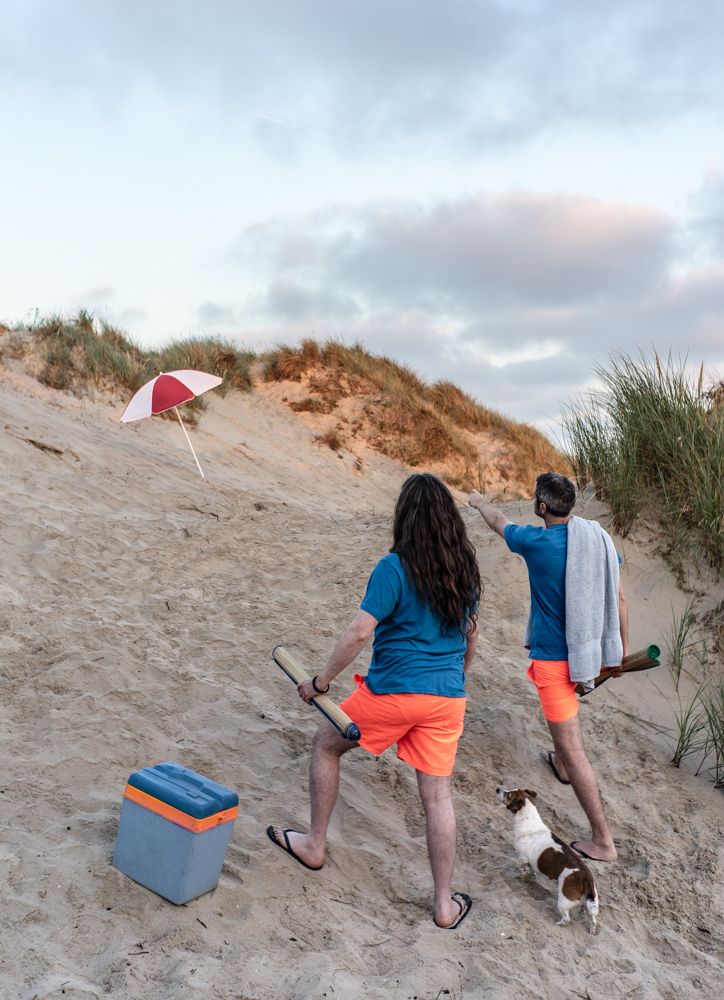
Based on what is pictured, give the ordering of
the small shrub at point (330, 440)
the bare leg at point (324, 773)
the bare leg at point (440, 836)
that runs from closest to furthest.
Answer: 1. the bare leg at point (440, 836)
2. the bare leg at point (324, 773)
3. the small shrub at point (330, 440)

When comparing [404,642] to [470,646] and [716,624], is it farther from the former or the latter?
[716,624]

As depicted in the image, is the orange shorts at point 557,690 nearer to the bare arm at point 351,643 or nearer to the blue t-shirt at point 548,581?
the blue t-shirt at point 548,581

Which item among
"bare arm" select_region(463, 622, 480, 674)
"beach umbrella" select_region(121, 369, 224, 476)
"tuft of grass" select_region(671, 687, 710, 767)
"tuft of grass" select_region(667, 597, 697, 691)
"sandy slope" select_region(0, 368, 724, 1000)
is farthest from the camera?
"beach umbrella" select_region(121, 369, 224, 476)

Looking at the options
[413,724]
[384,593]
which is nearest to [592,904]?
[413,724]

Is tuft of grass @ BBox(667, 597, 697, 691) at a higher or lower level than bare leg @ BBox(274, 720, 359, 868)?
higher

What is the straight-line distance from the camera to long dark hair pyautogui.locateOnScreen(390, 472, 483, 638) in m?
3.04

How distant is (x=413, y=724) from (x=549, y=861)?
0.90 meters

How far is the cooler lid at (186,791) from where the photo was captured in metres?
2.91

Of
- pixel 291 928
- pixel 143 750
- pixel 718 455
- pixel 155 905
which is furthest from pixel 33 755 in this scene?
pixel 718 455

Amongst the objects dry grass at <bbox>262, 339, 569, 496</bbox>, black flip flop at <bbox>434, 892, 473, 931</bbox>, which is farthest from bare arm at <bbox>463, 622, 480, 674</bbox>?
dry grass at <bbox>262, 339, 569, 496</bbox>

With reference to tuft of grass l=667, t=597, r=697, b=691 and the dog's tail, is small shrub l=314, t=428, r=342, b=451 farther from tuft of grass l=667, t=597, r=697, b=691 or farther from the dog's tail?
the dog's tail

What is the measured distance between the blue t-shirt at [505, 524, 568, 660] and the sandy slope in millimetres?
1096

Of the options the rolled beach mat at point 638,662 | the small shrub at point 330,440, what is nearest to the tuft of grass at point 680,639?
the rolled beach mat at point 638,662

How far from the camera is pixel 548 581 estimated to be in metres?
3.70
